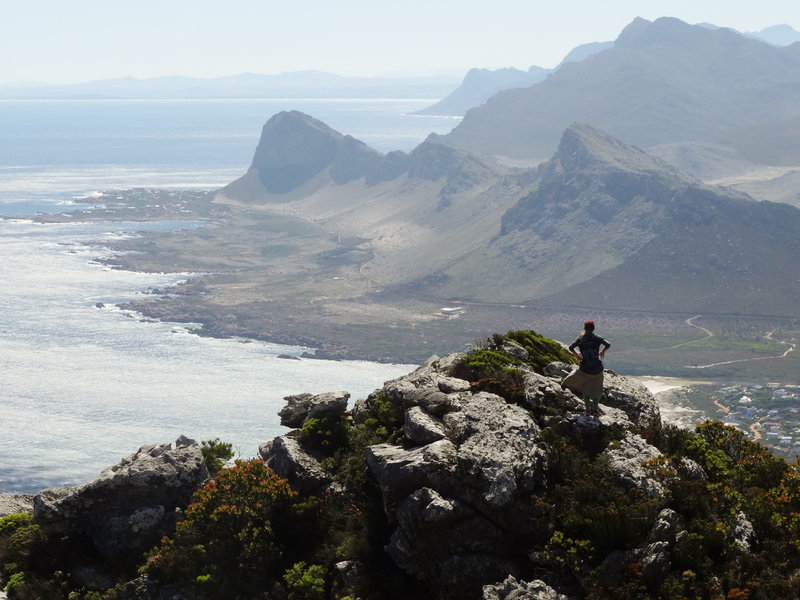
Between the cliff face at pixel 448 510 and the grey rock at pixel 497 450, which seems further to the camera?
the grey rock at pixel 497 450

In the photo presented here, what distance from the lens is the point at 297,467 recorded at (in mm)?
33469

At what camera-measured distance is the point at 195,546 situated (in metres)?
30.6

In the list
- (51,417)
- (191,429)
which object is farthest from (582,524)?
(51,417)

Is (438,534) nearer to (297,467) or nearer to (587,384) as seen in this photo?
(297,467)

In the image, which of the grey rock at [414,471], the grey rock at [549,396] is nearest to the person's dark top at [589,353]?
the grey rock at [549,396]

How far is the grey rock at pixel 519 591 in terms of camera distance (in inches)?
1022

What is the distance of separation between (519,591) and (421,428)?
679 cm

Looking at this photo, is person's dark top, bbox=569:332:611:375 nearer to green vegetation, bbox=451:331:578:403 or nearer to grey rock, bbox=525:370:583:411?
grey rock, bbox=525:370:583:411

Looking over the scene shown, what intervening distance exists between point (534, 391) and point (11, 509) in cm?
2059

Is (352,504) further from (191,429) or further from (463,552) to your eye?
(191,429)

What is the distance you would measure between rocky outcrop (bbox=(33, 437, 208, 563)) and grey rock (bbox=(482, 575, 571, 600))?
12.0m

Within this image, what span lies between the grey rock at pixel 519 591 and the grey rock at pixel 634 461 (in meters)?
4.62

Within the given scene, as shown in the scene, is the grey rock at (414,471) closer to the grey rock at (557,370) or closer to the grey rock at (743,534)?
the grey rock at (743,534)

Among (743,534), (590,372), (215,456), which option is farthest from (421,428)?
(215,456)
